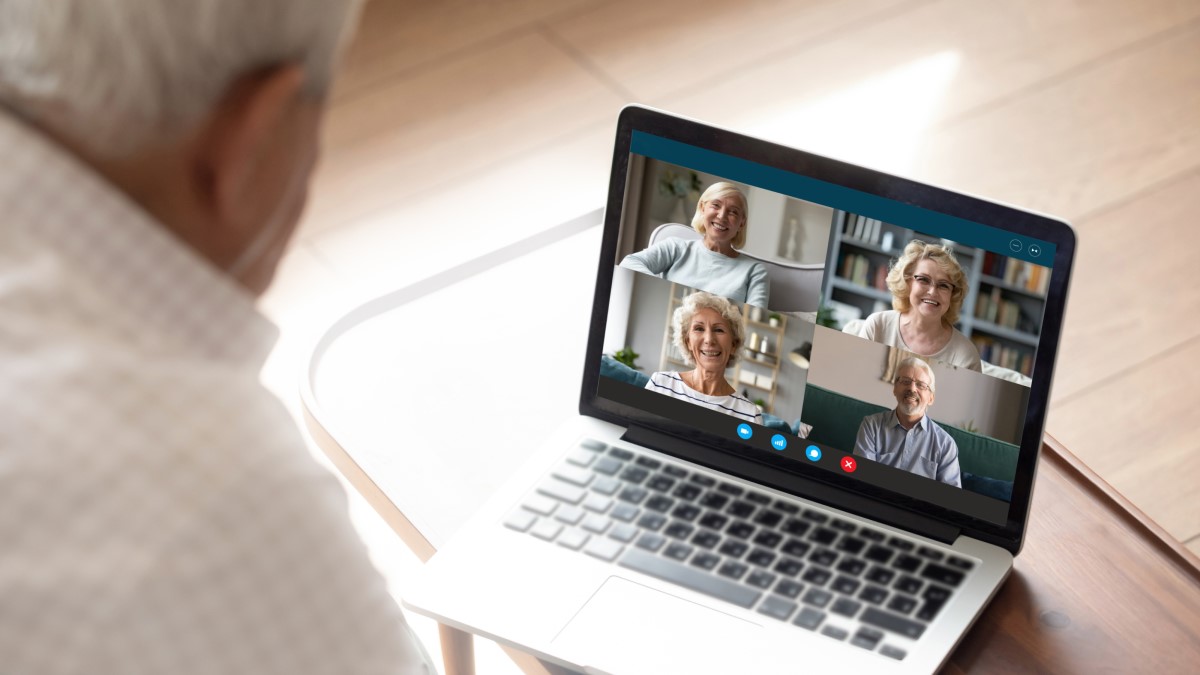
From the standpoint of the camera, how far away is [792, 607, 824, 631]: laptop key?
2.91ft

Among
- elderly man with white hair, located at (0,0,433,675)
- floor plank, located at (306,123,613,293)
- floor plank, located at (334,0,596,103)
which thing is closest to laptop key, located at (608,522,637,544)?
elderly man with white hair, located at (0,0,433,675)

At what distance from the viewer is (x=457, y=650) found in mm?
1027

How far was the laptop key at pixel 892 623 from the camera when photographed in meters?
0.88

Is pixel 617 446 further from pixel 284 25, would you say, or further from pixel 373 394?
pixel 284 25

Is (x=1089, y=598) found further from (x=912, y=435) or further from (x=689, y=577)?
(x=689, y=577)

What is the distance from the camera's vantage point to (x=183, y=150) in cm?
52

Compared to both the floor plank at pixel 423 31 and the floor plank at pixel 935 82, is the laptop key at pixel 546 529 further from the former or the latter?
the floor plank at pixel 423 31

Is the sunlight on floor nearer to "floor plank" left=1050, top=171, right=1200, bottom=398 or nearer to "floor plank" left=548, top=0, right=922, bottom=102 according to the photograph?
"floor plank" left=548, top=0, right=922, bottom=102

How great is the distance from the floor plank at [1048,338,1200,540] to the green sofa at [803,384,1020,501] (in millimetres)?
963

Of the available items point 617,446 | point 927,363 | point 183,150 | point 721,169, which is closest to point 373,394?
point 617,446

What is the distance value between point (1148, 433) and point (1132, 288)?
0.29 metres

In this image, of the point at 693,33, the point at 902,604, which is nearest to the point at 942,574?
the point at 902,604

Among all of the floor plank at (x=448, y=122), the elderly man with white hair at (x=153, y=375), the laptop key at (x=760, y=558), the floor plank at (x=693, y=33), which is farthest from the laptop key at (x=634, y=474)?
the floor plank at (x=693, y=33)

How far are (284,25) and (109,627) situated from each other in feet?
0.72
